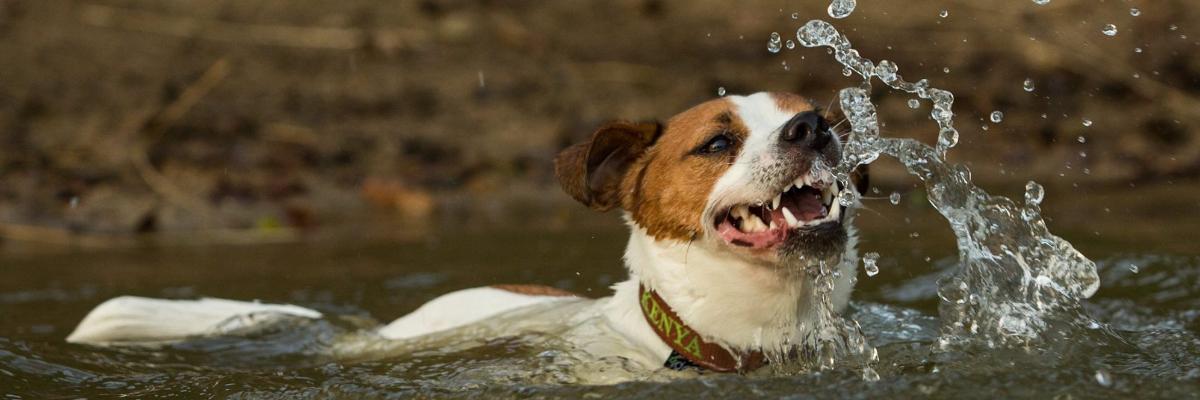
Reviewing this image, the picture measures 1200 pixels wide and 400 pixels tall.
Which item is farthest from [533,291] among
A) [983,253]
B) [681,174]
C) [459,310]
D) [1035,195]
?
[1035,195]

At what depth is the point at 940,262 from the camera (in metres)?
6.48

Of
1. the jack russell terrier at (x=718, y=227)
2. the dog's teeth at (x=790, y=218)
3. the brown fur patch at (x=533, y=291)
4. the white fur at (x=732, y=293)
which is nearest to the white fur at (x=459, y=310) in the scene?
the brown fur patch at (x=533, y=291)

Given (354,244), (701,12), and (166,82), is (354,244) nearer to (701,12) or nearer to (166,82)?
(166,82)

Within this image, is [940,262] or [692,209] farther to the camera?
[940,262]

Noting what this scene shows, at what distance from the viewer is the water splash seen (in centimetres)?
437

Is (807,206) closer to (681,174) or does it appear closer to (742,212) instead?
(742,212)

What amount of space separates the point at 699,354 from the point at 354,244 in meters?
3.63

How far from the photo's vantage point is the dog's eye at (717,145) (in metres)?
4.29

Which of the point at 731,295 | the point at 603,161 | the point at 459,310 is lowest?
the point at 731,295

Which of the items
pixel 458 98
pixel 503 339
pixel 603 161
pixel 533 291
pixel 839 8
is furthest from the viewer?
pixel 458 98

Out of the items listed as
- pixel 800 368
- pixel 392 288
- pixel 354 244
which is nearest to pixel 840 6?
pixel 800 368

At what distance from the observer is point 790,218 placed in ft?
13.5

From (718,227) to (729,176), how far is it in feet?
0.48

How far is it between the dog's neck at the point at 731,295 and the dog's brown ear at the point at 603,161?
36 centimetres
